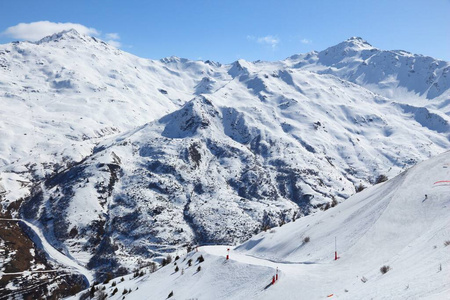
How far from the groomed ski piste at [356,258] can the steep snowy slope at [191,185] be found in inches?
3399

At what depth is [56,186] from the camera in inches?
5335

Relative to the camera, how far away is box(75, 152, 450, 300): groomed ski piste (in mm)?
11727

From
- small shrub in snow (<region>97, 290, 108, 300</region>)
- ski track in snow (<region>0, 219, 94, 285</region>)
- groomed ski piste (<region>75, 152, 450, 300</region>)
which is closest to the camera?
groomed ski piste (<region>75, 152, 450, 300</region>)

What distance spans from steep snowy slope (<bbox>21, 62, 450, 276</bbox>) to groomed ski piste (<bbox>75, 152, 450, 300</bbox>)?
86.3m

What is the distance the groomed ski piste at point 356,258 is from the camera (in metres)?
11.7

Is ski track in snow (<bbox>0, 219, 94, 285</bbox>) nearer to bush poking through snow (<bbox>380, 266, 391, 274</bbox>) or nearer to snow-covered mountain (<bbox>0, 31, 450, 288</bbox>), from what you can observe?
snow-covered mountain (<bbox>0, 31, 450, 288</bbox>)

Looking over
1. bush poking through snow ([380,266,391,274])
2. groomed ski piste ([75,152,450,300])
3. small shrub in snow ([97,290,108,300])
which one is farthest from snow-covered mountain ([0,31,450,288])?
bush poking through snow ([380,266,391,274])

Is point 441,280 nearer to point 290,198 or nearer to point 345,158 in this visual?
point 290,198

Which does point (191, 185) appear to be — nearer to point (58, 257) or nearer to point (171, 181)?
point (171, 181)

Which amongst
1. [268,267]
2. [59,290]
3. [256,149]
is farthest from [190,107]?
[268,267]

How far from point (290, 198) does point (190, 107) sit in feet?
277

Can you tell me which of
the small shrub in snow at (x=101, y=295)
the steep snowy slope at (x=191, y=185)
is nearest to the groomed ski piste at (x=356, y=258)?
the small shrub in snow at (x=101, y=295)

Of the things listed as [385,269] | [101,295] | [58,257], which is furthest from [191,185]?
[385,269]

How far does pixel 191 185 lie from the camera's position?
5674 inches
